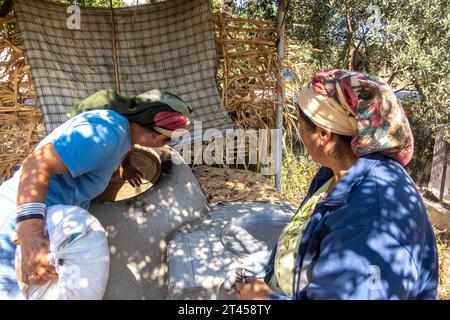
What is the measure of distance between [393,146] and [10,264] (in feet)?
5.15

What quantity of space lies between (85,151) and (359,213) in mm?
1131

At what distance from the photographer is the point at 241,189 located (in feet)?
12.0

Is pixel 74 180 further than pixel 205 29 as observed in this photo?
No

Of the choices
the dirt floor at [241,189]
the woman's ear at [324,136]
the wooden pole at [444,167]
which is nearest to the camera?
the woman's ear at [324,136]

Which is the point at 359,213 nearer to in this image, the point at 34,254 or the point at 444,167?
the point at 34,254

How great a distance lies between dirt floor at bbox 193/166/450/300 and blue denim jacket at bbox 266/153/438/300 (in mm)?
2214

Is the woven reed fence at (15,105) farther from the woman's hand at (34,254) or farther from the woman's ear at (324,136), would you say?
the woman's ear at (324,136)

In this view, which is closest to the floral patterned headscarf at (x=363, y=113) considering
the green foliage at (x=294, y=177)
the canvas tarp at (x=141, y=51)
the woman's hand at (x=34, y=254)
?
the woman's hand at (x=34, y=254)

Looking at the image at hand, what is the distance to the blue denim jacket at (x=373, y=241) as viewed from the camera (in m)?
1.07

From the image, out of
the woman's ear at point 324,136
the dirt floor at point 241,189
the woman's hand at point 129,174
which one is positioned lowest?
the dirt floor at point 241,189

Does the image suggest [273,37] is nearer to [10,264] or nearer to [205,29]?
[205,29]

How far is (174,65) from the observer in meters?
4.56

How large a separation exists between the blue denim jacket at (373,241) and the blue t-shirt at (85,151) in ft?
3.25
